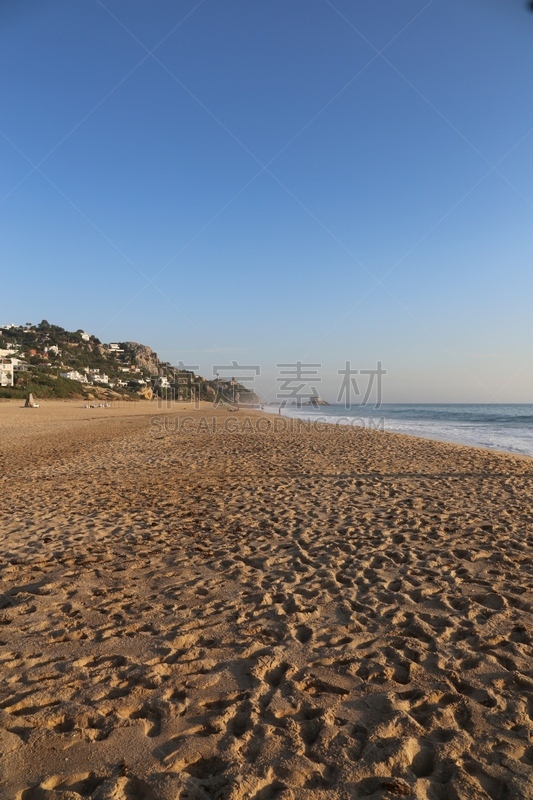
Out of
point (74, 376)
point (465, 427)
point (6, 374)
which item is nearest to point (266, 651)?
point (465, 427)

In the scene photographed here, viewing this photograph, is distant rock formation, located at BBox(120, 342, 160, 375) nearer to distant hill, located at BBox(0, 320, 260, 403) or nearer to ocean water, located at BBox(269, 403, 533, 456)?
distant hill, located at BBox(0, 320, 260, 403)

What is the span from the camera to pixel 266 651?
3475 mm

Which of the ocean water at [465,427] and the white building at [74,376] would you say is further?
the white building at [74,376]

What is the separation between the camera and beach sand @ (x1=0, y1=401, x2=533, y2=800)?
239 cm

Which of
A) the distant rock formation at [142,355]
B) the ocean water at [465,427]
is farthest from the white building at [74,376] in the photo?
the distant rock formation at [142,355]

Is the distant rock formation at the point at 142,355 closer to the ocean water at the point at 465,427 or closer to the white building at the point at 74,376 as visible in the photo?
the white building at the point at 74,376

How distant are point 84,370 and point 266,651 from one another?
92.6 metres

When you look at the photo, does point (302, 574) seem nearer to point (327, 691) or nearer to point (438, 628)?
point (438, 628)

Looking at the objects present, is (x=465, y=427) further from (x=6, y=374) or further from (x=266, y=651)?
(x=6, y=374)

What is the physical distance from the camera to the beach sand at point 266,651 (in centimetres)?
239

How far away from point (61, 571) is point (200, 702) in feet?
9.42

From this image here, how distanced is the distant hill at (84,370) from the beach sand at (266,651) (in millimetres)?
54032

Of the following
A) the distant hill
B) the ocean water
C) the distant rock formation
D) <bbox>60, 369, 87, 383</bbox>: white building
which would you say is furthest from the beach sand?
the distant rock formation

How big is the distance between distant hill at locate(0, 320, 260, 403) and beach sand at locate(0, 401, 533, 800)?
2127 inches
